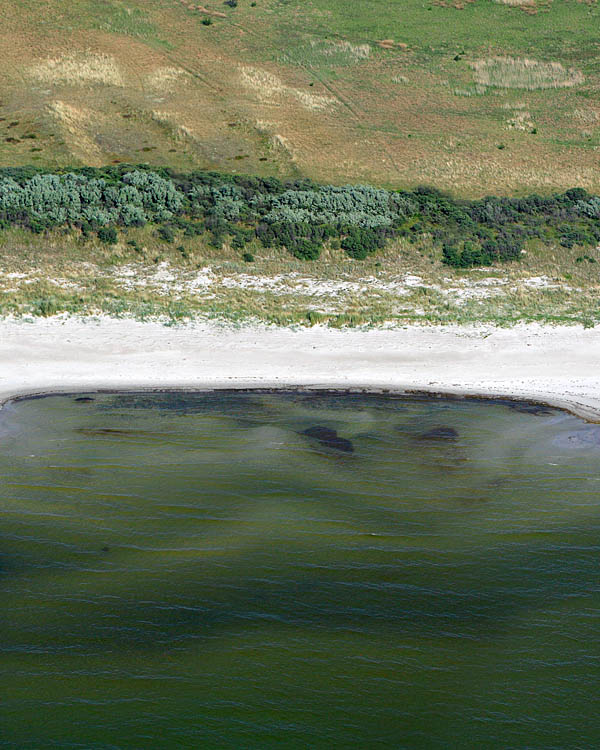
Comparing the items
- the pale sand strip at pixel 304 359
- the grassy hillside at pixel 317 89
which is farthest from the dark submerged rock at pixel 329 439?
the grassy hillside at pixel 317 89

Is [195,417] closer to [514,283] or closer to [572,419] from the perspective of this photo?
[572,419]

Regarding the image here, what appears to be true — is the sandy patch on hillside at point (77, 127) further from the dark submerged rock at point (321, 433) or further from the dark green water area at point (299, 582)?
the dark submerged rock at point (321, 433)

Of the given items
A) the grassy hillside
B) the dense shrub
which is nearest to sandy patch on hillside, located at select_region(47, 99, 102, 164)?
the grassy hillside

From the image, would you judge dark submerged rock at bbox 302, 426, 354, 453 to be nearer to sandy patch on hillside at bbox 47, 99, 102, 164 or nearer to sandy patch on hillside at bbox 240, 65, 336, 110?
sandy patch on hillside at bbox 47, 99, 102, 164

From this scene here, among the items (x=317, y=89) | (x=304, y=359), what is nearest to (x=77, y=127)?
(x=317, y=89)

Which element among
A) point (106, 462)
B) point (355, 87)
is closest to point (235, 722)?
point (106, 462)
